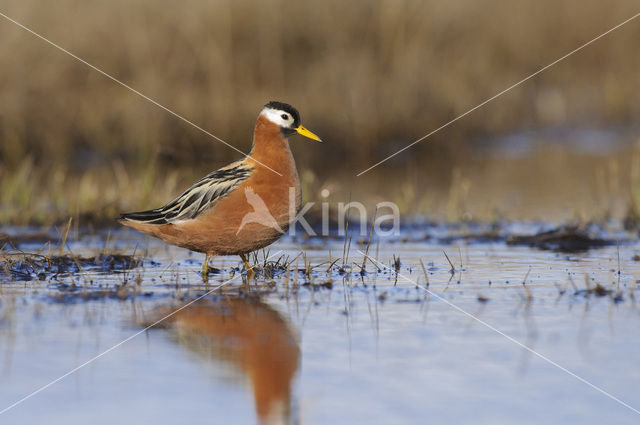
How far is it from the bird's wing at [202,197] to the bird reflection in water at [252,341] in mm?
1348

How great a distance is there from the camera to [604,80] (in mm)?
23703

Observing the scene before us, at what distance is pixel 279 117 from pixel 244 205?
37.8 inches

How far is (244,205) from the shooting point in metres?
8.12

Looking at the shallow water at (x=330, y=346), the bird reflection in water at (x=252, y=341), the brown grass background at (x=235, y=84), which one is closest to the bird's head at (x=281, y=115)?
the shallow water at (x=330, y=346)

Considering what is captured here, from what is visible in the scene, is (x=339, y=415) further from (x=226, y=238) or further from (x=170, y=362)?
(x=226, y=238)

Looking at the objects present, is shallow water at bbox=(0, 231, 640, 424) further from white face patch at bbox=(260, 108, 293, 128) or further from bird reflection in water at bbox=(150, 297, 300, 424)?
white face patch at bbox=(260, 108, 293, 128)

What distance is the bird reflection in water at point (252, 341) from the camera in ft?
16.2

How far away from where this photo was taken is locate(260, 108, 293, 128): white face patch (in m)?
8.61

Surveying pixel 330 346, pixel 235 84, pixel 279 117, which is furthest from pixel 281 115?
pixel 235 84

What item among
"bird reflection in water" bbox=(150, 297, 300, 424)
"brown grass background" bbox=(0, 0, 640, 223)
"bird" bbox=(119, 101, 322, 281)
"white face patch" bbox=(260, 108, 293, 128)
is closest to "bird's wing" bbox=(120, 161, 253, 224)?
"bird" bbox=(119, 101, 322, 281)

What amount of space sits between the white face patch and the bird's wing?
18.4 inches

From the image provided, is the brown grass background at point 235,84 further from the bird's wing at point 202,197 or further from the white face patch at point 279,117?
the bird's wing at point 202,197

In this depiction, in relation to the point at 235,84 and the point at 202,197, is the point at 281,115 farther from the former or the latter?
the point at 235,84

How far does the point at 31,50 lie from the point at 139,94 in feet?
6.57
